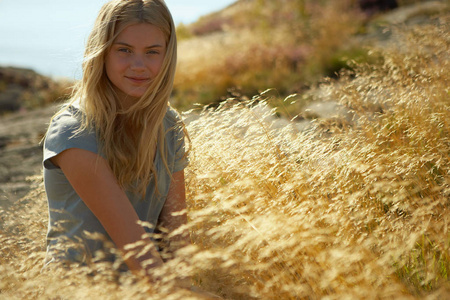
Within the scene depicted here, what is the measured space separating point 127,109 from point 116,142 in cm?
22

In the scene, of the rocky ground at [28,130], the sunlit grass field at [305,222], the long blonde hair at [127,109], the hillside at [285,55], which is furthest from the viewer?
the hillside at [285,55]

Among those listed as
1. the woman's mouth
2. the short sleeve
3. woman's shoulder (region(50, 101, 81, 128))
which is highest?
the woman's mouth

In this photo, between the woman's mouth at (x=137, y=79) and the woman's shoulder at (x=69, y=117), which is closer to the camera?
the woman's shoulder at (x=69, y=117)

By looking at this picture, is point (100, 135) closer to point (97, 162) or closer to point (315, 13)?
point (97, 162)

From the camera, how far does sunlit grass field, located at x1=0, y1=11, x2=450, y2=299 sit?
1434mm

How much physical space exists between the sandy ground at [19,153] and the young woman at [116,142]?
5.53 feet

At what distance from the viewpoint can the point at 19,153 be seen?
5.77 m

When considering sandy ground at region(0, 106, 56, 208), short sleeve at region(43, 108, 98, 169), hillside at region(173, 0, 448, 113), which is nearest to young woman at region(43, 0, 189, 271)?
short sleeve at region(43, 108, 98, 169)

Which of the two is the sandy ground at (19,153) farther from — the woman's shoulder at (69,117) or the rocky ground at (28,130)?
the woman's shoulder at (69,117)

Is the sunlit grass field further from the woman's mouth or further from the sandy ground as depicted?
→ the sandy ground

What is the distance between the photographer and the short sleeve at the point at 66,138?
1.70m

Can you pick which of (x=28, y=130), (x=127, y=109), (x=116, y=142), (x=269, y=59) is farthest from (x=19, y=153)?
(x=269, y=59)

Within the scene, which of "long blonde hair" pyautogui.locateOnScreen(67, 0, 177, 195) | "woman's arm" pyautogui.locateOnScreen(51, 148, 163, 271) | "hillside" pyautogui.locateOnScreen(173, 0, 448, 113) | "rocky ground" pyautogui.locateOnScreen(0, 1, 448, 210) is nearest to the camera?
"woman's arm" pyautogui.locateOnScreen(51, 148, 163, 271)

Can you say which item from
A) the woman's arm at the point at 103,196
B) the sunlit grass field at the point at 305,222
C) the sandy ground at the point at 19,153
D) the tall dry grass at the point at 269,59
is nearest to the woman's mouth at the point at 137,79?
the woman's arm at the point at 103,196
